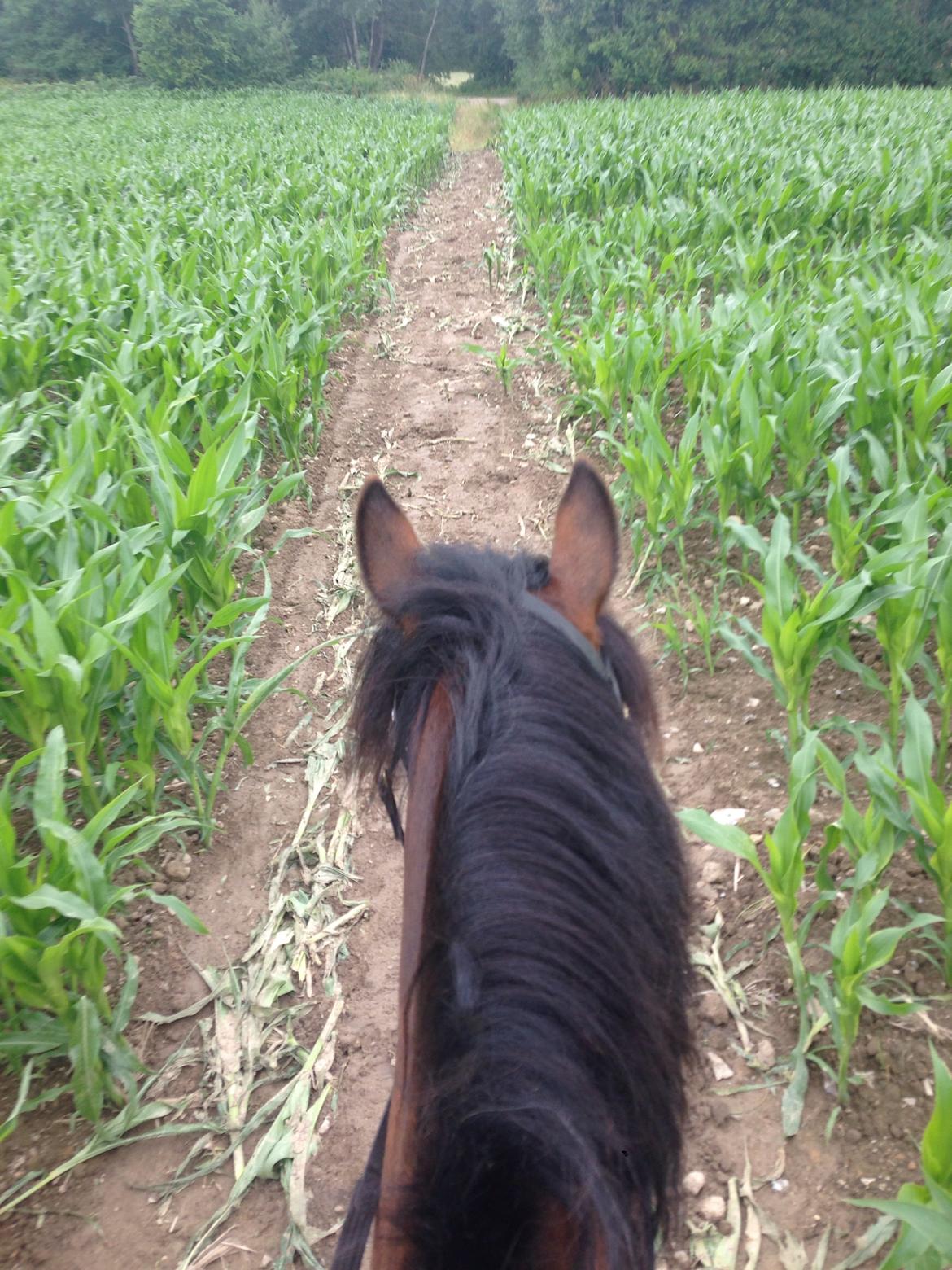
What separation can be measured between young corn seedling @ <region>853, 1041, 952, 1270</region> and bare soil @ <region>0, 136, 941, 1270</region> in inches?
11.8

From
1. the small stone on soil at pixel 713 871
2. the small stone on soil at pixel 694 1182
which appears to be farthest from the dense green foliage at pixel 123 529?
the small stone on soil at pixel 713 871

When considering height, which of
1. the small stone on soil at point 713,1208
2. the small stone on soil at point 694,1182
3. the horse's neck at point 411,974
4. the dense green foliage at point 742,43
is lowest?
the small stone on soil at point 713,1208

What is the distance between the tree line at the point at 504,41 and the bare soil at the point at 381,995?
36.5m

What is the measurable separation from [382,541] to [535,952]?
0.73 meters

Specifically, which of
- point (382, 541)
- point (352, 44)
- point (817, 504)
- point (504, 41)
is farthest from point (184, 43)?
point (382, 541)

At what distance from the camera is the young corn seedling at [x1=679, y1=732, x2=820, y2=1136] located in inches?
66.2

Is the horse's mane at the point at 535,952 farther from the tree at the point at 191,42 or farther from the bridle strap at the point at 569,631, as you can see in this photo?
the tree at the point at 191,42

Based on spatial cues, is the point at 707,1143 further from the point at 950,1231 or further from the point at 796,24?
the point at 796,24

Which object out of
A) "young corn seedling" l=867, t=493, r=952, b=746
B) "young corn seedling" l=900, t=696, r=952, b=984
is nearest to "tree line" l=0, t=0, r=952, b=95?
"young corn seedling" l=867, t=493, r=952, b=746

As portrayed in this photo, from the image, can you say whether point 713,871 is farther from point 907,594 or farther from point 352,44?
point 352,44

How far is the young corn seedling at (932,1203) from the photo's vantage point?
103cm

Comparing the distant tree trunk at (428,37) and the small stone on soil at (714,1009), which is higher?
the distant tree trunk at (428,37)

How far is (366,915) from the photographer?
2.28 metres

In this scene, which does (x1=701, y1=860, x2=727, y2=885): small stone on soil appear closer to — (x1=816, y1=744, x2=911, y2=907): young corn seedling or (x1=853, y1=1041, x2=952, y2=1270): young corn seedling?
(x1=816, y1=744, x2=911, y2=907): young corn seedling
